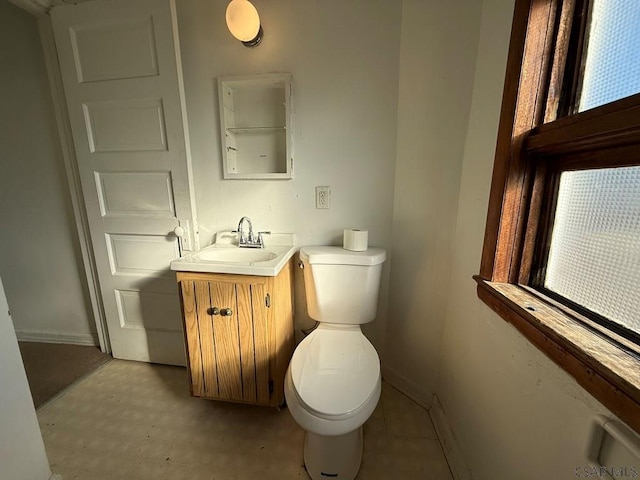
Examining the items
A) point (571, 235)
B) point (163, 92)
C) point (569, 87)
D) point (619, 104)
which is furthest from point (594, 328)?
point (163, 92)

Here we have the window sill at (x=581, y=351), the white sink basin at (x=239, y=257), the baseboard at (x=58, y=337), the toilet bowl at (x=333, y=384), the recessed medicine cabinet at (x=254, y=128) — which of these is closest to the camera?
the window sill at (x=581, y=351)

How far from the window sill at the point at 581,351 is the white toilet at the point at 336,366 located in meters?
0.50

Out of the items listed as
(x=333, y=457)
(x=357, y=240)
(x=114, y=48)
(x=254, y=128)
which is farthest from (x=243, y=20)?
(x=333, y=457)

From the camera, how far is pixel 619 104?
0.47 m

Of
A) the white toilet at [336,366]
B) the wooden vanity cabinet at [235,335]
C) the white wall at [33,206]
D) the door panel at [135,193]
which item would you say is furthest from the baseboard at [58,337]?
the white toilet at [336,366]

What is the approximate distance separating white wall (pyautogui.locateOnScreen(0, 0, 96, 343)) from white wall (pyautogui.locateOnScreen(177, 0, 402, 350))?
0.93 m

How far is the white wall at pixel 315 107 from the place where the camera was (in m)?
1.19

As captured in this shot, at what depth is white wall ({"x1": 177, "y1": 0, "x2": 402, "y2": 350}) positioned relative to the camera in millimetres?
1188

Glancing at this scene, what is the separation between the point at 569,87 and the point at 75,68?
207cm

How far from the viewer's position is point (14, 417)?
0.82 meters

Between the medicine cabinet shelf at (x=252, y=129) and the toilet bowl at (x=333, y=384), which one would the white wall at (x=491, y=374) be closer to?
the toilet bowl at (x=333, y=384)

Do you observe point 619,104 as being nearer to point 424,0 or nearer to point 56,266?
point 424,0

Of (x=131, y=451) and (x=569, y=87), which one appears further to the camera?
(x=131, y=451)

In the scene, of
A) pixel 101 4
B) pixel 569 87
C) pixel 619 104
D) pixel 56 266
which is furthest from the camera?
pixel 56 266
